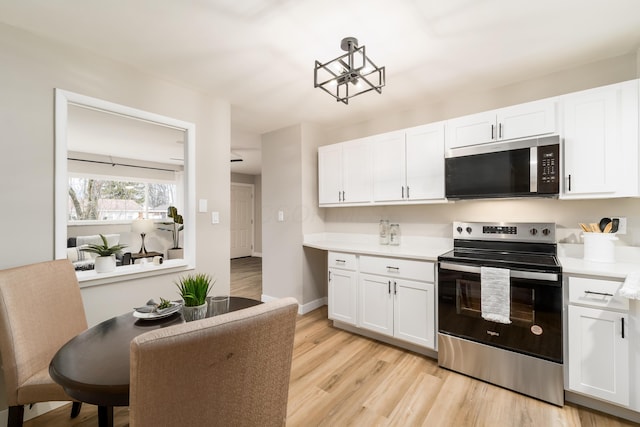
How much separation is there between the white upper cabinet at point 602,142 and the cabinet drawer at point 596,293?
64 cm

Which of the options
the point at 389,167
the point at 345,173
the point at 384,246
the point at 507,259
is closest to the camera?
the point at 507,259

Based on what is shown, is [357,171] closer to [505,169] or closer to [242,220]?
[505,169]

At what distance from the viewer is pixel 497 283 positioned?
1978 mm

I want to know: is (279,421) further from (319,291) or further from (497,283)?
(319,291)

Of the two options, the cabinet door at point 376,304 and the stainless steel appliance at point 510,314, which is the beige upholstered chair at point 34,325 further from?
the stainless steel appliance at point 510,314

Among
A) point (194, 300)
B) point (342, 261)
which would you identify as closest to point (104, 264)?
point (194, 300)

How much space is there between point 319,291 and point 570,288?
8.64ft

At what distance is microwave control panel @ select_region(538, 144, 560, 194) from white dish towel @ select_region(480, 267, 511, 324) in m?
0.70

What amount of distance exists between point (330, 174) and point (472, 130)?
62.3 inches

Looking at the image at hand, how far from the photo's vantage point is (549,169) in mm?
2053

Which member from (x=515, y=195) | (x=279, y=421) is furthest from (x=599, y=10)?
(x=279, y=421)

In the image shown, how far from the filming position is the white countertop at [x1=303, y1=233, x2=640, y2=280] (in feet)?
5.66

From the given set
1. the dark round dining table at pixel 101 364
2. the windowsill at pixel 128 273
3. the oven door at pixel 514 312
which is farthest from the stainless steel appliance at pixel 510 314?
the windowsill at pixel 128 273

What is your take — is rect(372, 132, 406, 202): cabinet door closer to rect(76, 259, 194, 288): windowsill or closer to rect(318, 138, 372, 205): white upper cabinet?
rect(318, 138, 372, 205): white upper cabinet
